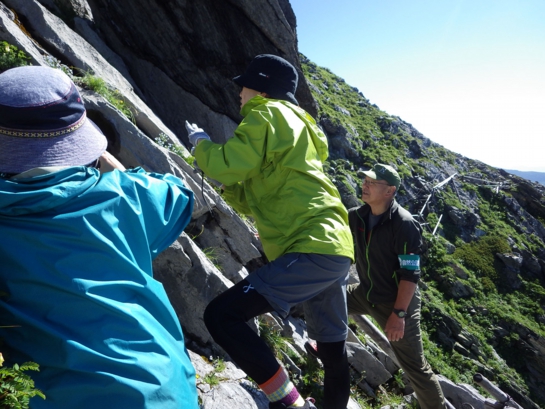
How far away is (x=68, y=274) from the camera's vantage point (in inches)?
63.0

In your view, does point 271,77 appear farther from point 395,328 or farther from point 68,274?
point 395,328

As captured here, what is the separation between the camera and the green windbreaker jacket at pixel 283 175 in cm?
326

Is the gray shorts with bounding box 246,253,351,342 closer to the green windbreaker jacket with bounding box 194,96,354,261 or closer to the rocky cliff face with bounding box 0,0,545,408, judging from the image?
the green windbreaker jacket with bounding box 194,96,354,261

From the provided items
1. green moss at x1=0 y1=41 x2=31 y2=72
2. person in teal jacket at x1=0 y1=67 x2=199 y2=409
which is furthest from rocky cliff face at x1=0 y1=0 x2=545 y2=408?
person in teal jacket at x1=0 y1=67 x2=199 y2=409

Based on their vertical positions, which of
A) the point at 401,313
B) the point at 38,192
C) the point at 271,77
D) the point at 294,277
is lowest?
the point at 401,313

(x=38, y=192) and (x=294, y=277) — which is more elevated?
(x=38, y=192)

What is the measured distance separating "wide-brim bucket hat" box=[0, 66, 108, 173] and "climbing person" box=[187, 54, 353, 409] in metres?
1.49

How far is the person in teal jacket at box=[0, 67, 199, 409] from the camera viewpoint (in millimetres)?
1566

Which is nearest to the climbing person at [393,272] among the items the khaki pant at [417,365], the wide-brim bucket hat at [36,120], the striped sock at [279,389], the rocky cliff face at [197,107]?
the khaki pant at [417,365]

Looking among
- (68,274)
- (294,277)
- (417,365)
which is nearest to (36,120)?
(68,274)

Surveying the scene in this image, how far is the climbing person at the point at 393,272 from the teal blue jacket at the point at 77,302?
13.5ft

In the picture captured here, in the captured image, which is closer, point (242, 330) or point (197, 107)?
point (242, 330)

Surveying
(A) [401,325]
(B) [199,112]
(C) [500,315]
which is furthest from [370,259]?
(C) [500,315]

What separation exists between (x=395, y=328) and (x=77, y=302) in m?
4.60
